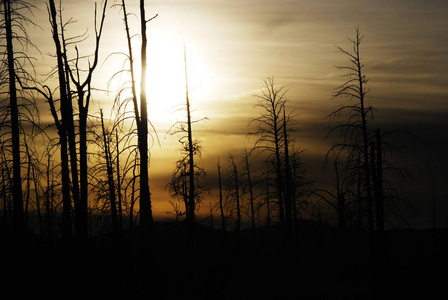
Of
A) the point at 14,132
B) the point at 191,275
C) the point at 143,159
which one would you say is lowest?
the point at 191,275

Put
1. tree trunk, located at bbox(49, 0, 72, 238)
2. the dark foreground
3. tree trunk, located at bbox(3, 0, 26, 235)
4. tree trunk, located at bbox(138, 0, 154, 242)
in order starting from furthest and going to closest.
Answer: tree trunk, located at bbox(49, 0, 72, 238), tree trunk, located at bbox(3, 0, 26, 235), tree trunk, located at bbox(138, 0, 154, 242), the dark foreground

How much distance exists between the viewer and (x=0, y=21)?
19797 millimetres

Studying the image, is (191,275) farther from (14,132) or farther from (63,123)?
(14,132)

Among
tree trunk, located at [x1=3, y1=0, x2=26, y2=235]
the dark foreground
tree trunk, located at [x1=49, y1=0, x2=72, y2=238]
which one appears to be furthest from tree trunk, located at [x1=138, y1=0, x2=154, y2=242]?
tree trunk, located at [x1=3, y1=0, x2=26, y2=235]

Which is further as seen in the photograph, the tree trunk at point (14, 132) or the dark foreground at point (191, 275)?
the tree trunk at point (14, 132)

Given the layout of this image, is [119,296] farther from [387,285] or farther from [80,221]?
[387,285]

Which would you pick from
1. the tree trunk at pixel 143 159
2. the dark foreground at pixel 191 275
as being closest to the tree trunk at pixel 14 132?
the dark foreground at pixel 191 275

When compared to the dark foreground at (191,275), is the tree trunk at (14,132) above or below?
above

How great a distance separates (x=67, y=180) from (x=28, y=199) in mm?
7920

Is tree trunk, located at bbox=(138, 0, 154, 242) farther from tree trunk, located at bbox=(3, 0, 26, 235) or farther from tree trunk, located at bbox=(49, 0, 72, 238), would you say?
tree trunk, located at bbox=(3, 0, 26, 235)

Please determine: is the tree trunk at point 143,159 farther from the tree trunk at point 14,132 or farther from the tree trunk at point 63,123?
the tree trunk at point 14,132

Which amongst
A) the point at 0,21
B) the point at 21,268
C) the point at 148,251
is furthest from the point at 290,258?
the point at 0,21

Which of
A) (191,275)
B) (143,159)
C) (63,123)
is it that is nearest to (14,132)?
(63,123)

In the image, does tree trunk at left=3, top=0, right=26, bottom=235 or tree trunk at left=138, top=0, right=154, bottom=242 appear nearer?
tree trunk at left=138, top=0, right=154, bottom=242
